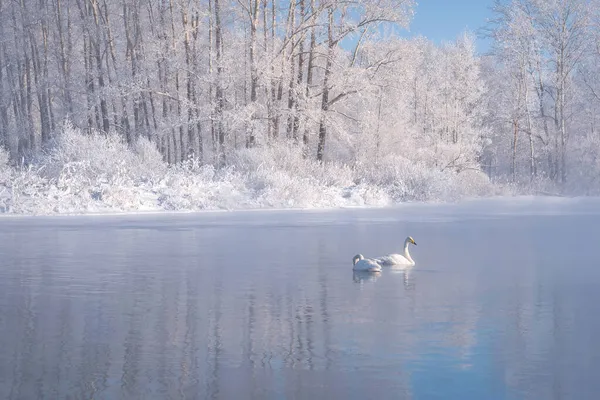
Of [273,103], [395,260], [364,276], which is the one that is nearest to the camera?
[364,276]

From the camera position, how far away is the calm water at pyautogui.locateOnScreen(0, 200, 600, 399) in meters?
4.86

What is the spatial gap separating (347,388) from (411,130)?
31862 mm

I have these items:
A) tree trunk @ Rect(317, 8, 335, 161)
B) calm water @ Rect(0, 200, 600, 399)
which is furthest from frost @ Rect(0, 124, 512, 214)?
calm water @ Rect(0, 200, 600, 399)

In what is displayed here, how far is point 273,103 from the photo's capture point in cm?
2920

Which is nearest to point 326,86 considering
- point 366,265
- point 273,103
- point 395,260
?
point 273,103

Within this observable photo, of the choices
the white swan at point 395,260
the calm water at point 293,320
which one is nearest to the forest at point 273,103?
the calm water at point 293,320

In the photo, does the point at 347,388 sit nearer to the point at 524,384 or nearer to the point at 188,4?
the point at 524,384

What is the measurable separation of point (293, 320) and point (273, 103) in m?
23.0

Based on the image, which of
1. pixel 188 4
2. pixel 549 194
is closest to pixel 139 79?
pixel 188 4

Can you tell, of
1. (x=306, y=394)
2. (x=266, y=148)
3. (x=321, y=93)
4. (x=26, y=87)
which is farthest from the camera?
(x=26, y=87)

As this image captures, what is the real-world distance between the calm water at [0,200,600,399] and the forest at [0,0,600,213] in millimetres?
9651

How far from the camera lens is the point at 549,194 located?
36.6 m

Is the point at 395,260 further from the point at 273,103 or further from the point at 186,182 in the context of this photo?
the point at 273,103

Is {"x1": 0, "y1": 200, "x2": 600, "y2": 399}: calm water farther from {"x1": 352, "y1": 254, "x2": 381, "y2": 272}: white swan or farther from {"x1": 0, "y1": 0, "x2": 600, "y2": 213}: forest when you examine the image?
{"x1": 0, "y1": 0, "x2": 600, "y2": 213}: forest
